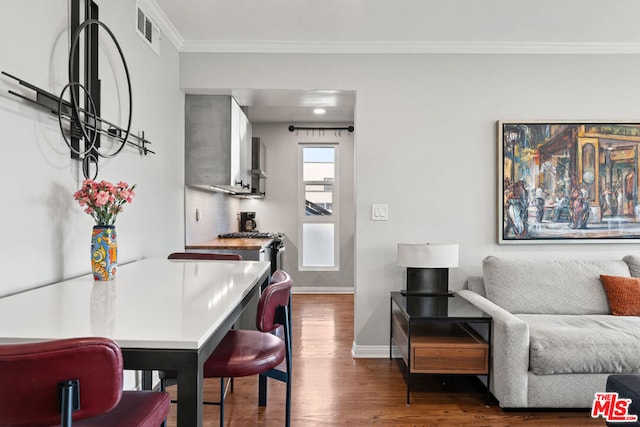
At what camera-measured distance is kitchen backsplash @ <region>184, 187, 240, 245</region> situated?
3.81 meters

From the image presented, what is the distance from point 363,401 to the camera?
2.68m

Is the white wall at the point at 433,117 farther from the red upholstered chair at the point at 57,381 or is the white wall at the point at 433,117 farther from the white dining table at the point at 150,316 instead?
the red upholstered chair at the point at 57,381

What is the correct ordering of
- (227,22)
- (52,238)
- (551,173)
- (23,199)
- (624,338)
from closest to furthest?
(23,199) → (52,238) → (624,338) → (227,22) → (551,173)

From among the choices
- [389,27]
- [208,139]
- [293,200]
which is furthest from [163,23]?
[293,200]

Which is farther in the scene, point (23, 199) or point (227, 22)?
point (227, 22)

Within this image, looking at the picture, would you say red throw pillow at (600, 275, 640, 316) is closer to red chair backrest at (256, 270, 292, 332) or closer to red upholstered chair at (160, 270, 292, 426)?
red upholstered chair at (160, 270, 292, 426)

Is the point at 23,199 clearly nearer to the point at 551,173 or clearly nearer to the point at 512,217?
the point at 512,217

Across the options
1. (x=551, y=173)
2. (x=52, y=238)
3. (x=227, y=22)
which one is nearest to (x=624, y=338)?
(x=551, y=173)

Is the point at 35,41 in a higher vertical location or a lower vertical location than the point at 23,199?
higher

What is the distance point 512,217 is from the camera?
3.44 m

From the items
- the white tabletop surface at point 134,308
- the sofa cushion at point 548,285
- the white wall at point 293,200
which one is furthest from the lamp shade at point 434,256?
the white wall at point 293,200

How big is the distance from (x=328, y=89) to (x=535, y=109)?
166 cm

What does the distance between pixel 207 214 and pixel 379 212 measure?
6.10ft

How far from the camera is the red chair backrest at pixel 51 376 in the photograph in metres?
0.84
